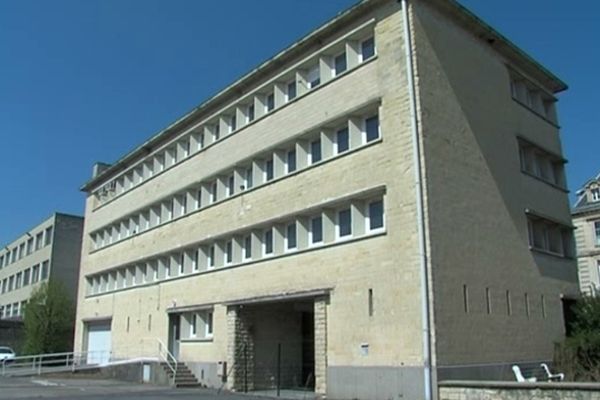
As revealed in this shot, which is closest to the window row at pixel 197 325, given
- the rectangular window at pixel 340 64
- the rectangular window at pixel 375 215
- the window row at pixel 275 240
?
the window row at pixel 275 240

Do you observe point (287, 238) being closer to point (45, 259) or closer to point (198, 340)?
point (198, 340)

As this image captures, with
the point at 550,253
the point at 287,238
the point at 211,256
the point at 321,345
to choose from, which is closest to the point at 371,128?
the point at 287,238

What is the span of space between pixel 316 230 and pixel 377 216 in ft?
9.94

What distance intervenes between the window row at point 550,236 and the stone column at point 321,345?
8159 millimetres

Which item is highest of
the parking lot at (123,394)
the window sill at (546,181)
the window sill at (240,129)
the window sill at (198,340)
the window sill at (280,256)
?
the window sill at (240,129)

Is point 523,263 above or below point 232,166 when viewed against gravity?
below

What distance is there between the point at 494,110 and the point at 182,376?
1668 cm

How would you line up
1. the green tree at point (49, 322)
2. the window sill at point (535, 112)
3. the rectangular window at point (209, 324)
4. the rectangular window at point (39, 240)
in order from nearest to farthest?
1. the window sill at point (535, 112)
2. the rectangular window at point (209, 324)
3. the green tree at point (49, 322)
4. the rectangular window at point (39, 240)

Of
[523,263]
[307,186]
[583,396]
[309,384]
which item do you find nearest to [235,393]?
[309,384]

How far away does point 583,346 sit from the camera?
69.1ft

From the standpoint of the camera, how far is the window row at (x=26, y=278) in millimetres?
65688

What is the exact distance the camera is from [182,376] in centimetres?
2667

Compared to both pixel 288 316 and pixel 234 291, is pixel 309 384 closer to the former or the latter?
pixel 288 316

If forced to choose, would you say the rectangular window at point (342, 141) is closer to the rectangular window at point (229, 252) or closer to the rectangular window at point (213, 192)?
the rectangular window at point (229, 252)
